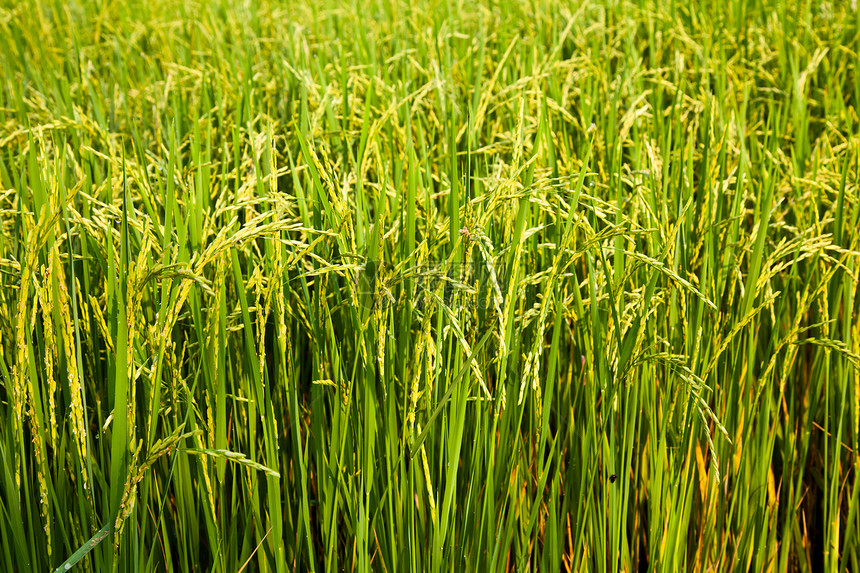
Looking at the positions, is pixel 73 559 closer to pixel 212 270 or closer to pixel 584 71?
pixel 212 270

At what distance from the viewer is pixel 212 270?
1097 millimetres

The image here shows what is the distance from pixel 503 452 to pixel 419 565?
0.21 meters

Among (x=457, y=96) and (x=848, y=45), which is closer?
(x=457, y=96)

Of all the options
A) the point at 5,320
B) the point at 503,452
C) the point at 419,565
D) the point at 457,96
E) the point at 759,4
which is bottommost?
the point at 419,565

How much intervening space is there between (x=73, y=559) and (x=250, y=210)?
56 centimetres

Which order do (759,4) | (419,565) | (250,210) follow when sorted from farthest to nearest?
(759,4), (250,210), (419,565)

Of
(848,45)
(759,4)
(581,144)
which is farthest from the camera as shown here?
(759,4)

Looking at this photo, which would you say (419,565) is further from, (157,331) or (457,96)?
(457,96)

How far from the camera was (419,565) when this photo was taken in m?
1.02

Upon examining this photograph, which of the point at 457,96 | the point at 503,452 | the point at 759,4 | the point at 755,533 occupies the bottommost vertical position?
the point at 755,533

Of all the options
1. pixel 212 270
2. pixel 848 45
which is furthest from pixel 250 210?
pixel 848 45

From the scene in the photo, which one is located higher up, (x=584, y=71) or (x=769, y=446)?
(x=584, y=71)

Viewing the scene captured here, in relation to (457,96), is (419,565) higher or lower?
lower

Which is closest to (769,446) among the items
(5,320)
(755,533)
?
(755,533)
